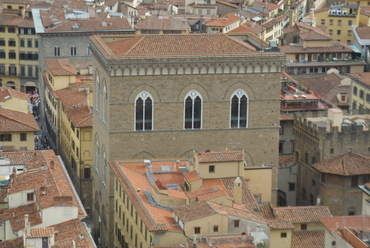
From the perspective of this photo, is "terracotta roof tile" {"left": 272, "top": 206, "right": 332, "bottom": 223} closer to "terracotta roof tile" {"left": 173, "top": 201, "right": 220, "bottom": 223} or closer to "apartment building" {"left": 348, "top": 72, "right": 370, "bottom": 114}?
"terracotta roof tile" {"left": 173, "top": 201, "right": 220, "bottom": 223}

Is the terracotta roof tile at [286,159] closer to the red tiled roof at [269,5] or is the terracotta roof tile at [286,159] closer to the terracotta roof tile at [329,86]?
the terracotta roof tile at [329,86]

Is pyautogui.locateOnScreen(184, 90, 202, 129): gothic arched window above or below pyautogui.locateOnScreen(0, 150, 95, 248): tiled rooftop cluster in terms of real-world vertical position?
above

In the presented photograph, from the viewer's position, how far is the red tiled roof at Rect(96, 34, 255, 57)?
90.6 metres

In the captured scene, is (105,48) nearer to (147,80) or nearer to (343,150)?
(147,80)

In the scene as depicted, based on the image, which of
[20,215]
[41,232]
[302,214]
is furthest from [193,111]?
[41,232]

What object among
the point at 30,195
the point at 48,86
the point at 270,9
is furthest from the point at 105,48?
the point at 270,9

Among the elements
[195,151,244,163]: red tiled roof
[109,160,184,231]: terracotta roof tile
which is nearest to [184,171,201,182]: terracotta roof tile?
[195,151,244,163]: red tiled roof

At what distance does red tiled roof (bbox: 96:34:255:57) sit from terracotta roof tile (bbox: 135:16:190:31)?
5965 centimetres

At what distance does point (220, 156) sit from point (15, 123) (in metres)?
27.3

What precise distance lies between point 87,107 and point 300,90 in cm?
1998

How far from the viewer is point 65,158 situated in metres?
117

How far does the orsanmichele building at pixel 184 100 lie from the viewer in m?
89.2

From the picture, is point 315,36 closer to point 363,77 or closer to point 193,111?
point 363,77

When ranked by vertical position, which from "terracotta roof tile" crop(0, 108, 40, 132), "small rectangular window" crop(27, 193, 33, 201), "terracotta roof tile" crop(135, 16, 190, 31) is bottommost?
"small rectangular window" crop(27, 193, 33, 201)
